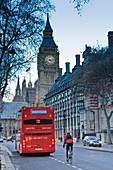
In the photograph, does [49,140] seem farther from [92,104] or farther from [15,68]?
A: [92,104]

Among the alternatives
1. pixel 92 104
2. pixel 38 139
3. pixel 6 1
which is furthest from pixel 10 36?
pixel 92 104

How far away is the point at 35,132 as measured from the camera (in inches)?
1225

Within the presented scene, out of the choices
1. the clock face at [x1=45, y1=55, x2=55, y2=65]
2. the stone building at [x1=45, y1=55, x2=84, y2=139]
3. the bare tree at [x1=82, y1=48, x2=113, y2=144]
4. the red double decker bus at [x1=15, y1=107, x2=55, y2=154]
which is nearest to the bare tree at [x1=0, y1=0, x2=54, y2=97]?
the red double decker bus at [x1=15, y1=107, x2=55, y2=154]

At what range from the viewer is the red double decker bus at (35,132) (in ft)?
102

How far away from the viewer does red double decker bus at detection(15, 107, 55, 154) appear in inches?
1223

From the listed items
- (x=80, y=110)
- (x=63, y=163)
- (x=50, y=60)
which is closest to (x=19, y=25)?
(x=63, y=163)

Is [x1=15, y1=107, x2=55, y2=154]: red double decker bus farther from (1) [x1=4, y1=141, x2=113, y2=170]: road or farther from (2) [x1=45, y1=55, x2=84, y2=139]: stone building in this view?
(2) [x1=45, y1=55, x2=84, y2=139]: stone building

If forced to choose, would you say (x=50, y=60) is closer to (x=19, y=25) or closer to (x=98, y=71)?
(x=98, y=71)

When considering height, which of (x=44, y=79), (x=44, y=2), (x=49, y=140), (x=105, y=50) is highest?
(x=44, y=79)

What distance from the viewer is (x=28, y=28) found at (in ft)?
80.8

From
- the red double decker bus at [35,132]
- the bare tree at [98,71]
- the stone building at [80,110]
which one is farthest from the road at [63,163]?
the stone building at [80,110]

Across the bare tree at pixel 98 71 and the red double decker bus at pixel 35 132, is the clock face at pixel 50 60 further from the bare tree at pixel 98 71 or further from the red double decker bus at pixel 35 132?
the red double decker bus at pixel 35 132

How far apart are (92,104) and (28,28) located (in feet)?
200

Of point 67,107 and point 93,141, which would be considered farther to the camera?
point 67,107
